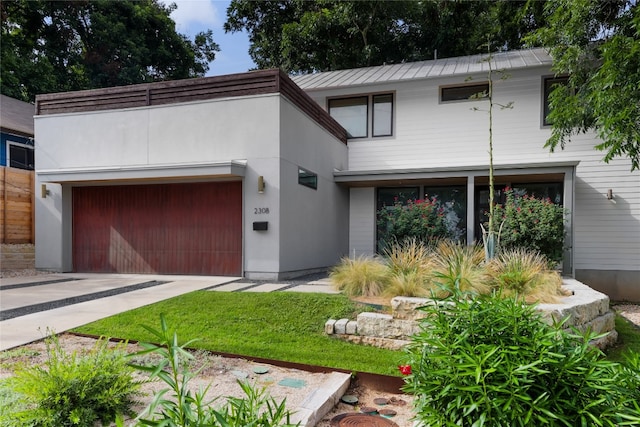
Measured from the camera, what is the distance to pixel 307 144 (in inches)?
361

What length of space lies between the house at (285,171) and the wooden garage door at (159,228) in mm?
31

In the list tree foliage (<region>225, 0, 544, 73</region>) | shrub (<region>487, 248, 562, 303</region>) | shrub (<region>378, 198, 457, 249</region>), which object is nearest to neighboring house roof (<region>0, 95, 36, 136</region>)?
tree foliage (<region>225, 0, 544, 73</region>)

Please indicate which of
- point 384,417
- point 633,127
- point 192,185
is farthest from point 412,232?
point 384,417

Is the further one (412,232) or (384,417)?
(412,232)

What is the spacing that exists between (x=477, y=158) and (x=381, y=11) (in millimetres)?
10004

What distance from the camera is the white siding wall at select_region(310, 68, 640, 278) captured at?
9375 millimetres

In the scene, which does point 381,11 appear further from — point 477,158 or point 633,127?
point 633,127

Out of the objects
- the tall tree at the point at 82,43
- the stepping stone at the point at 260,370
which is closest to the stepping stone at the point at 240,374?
the stepping stone at the point at 260,370

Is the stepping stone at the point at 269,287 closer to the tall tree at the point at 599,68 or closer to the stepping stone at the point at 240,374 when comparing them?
the stepping stone at the point at 240,374

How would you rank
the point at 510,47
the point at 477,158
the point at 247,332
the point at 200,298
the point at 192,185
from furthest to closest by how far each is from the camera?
1. the point at 510,47
2. the point at 477,158
3. the point at 192,185
4. the point at 200,298
5. the point at 247,332

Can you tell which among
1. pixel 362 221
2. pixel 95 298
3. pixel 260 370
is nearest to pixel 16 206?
pixel 95 298

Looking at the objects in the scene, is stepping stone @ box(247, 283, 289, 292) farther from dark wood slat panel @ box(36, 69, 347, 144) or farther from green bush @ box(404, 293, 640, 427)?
green bush @ box(404, 293, 640, 427)

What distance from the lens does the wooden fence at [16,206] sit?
9297 mm

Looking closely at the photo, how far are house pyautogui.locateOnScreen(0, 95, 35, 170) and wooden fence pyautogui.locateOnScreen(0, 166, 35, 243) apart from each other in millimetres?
4528
